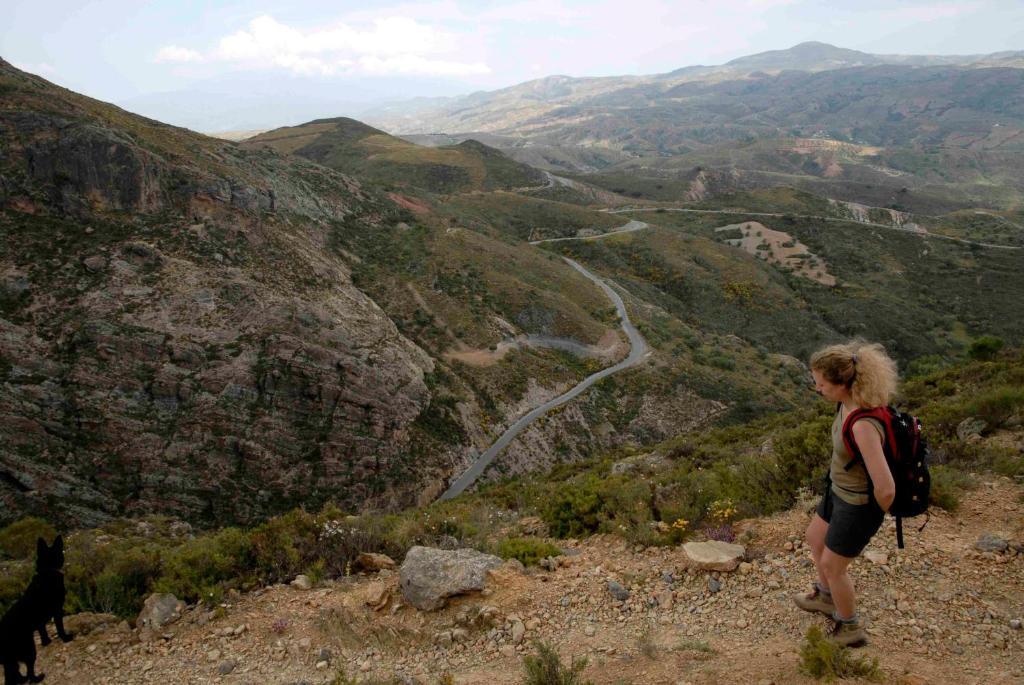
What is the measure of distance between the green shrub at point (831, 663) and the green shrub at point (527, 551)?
12.0 feet

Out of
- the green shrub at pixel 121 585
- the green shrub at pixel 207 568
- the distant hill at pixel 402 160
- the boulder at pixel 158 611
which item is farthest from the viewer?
the distant hill at pixel 402 160

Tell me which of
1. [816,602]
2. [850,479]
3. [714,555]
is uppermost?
[850,479]

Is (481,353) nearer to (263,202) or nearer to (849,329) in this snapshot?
(263,202)

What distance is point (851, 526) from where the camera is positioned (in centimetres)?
433

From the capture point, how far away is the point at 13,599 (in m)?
6.85

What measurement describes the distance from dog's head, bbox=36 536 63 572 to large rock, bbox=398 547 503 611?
3417mm

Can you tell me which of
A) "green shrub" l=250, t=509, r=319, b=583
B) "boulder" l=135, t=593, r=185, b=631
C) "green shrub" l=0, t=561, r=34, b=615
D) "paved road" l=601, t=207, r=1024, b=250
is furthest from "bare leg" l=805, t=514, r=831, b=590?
"paved road" l=601, t=207, r=1024, b=250

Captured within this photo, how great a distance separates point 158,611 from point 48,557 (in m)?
1.45

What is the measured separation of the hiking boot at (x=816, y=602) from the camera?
5.00 meters

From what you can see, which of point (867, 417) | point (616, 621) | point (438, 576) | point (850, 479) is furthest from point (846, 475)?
point (438, 576)

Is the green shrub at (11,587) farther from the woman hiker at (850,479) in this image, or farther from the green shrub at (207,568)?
the woman hiker at (850,479)

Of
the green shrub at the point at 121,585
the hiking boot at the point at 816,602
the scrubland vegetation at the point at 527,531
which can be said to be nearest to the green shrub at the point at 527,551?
the scrubland vegetation at the point at 527,531

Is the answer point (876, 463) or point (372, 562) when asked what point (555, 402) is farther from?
point (876, 463)

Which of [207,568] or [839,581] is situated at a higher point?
[839,581]
